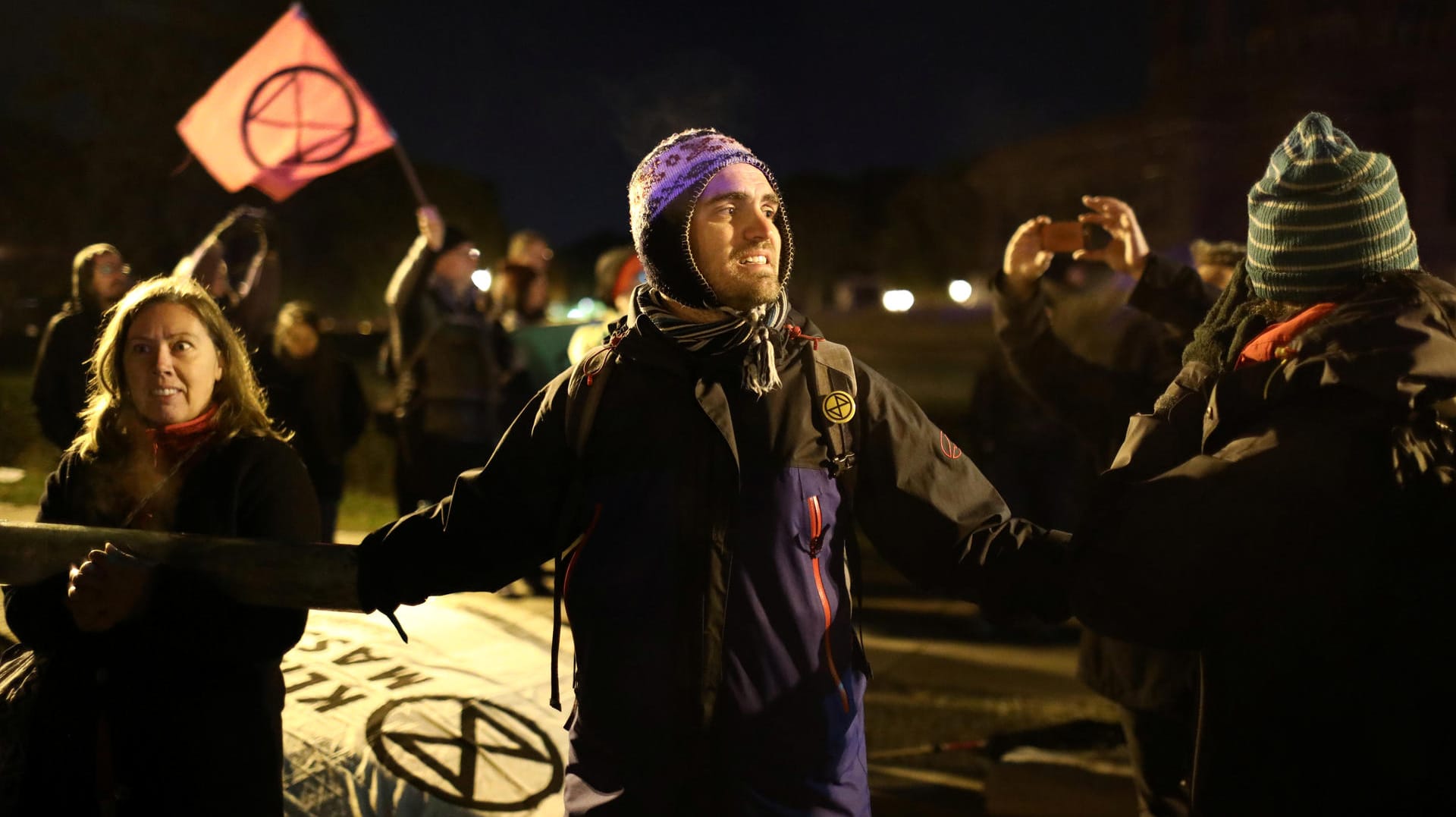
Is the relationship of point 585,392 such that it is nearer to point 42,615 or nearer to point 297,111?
point 42,615

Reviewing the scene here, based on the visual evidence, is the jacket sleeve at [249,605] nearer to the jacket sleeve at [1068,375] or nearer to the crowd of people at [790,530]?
the crowd of people at [790,530]

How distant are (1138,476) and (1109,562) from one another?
0.19 m

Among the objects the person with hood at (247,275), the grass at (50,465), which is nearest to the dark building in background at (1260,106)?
the grass at (50,465)

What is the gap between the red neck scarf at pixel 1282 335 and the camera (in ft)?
6.50

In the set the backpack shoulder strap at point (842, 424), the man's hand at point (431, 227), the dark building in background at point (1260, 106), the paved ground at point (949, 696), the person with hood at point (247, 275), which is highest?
the dark building in background at point (1260, 106)

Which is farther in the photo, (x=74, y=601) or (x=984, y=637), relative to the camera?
(x=984, y=637)

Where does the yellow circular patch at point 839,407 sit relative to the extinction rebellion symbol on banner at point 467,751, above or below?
above

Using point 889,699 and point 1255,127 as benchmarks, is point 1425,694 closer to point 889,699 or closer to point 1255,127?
point 889,699

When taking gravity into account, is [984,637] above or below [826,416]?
below

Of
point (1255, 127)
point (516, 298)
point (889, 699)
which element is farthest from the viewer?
point (1255, 127)

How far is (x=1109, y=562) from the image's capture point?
6.61ft

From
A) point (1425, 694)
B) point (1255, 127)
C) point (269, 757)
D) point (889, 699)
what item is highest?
point (1255, 127)

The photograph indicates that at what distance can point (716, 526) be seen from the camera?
217 cm

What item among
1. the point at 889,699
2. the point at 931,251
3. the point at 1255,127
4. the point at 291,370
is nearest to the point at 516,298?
the point at 291,370
